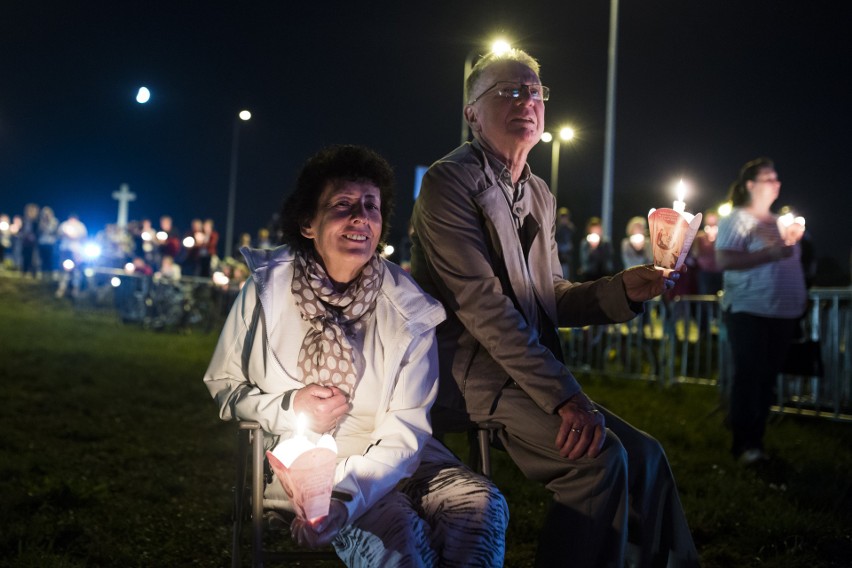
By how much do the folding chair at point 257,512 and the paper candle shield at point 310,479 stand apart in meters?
0.34

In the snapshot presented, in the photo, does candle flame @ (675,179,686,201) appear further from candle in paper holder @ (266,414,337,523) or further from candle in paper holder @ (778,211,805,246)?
candle in paper holder @ (778,211,805,246)

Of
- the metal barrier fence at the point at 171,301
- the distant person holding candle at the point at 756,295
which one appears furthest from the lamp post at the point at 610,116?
the distant person holding candle at the point at 756,295

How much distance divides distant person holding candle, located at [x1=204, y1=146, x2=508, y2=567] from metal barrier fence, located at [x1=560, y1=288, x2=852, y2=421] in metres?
5.44

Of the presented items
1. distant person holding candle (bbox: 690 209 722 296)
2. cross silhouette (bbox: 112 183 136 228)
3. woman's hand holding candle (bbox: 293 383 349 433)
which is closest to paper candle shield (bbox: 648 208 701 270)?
woman's hand holding candle (bbox: 293 383 349 433)

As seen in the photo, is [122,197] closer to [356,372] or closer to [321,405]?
[356,372]

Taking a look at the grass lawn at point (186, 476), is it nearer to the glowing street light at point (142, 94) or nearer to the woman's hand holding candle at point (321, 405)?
the woman's hand holding candle at point (321, 405)

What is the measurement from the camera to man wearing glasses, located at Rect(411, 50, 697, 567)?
320 cm

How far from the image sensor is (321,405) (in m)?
3.02

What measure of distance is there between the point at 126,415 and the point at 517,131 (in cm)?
582

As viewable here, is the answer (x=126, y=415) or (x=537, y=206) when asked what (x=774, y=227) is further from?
(x=126, y=415)

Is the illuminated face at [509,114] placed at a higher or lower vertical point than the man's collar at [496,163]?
higher

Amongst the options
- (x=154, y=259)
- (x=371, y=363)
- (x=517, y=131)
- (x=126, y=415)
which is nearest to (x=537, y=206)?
(x=517, y=131)

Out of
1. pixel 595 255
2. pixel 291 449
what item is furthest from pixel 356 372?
pixel 595 255

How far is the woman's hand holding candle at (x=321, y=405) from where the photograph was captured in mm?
3020
